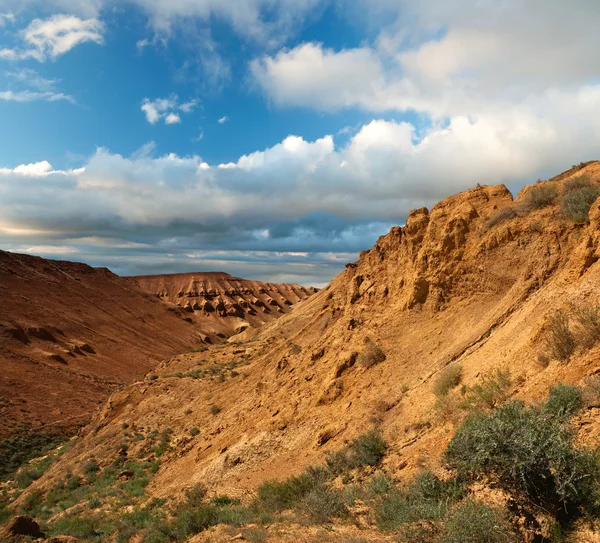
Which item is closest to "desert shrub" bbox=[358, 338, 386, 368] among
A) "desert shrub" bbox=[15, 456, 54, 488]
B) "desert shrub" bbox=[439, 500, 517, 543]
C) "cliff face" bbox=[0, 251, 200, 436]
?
"desert shrub" bbox=[439, 500, 517, 543]

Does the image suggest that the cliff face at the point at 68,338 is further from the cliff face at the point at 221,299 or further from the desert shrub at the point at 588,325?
the desert shrub at the point at 588,325

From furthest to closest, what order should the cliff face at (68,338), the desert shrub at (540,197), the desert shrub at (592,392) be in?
the cliff face at (68,338), the desert shrub at (540,197), the desert shrub at (592,392)

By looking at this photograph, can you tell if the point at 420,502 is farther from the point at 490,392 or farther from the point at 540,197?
the point at 540,197

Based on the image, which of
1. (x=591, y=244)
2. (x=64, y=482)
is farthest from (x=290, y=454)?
(x=64, y=482)

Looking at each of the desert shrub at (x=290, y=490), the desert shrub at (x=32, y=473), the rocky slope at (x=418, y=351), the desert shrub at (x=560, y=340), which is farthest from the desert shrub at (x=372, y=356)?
the desert shrub at (x=32, y=473)

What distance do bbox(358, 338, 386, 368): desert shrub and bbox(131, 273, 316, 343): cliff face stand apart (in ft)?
226

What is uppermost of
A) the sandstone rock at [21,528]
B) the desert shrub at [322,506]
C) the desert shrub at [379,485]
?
the desert shrub at [379,485]

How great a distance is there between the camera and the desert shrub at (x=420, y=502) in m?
6.14

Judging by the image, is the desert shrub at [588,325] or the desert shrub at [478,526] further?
the desert shrub at [588,325]

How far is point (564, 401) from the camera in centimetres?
666

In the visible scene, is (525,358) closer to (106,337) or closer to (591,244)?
(591,244)

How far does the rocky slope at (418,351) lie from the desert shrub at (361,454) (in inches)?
9.3

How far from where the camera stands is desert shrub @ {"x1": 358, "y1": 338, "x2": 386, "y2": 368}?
13.4 metres

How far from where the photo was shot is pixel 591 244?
9.85m
